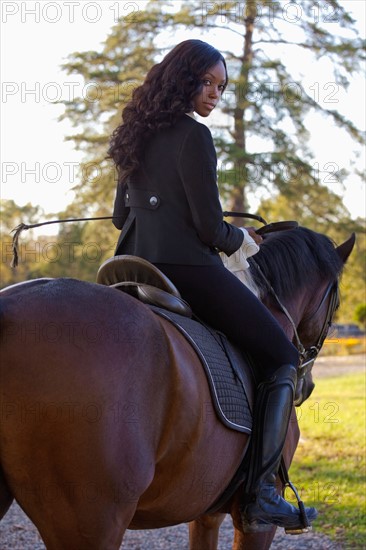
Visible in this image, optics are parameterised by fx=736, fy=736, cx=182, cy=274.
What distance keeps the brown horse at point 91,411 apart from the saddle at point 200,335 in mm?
99

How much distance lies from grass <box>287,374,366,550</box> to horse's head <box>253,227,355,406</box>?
2108 mm

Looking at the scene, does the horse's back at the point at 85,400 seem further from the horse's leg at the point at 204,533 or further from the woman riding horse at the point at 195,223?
the horse's leg at the point at 204,533

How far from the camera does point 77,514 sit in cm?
264

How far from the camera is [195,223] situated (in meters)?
3.56

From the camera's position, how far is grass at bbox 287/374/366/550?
→ 680cm

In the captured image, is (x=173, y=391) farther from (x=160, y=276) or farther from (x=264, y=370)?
(x=264, y=370)

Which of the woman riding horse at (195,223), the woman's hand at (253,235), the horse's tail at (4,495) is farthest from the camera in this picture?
the woman's hand at (253,235)

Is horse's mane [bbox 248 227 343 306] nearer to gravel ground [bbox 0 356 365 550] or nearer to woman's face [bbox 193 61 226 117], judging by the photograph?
woman's face [bbox 193 61 226 117]

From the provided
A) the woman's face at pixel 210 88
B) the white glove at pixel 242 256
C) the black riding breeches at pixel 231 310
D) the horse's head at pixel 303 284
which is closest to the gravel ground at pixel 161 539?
the horse's head at pixel 303 284

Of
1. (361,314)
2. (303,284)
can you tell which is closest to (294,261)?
(303,284)

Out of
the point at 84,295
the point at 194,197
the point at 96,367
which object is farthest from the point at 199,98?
the point at 96,367

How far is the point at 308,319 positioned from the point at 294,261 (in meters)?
0.43

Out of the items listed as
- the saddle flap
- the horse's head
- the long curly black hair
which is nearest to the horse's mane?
the horse's head

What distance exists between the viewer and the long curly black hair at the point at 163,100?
359 cm
